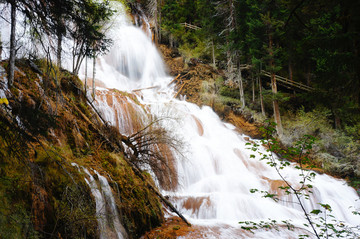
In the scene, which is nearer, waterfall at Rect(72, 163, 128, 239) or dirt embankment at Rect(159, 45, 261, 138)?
waterfall at Rect(72, 163, 128, 239)

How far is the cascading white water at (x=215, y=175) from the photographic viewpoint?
7.36m

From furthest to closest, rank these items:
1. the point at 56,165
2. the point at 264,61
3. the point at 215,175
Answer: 1. the point at 264,61
2. the point at 215,175
3. the point at 56,165

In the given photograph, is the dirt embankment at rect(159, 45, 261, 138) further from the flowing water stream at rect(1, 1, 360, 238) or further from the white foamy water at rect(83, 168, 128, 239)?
the white foamy water at rect(83, 168, 128, 239)

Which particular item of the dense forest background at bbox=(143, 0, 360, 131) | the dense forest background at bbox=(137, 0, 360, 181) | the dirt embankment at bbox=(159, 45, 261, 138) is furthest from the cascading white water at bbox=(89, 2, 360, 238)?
the dense forest background at bbox=(143, 0, 360, 131)

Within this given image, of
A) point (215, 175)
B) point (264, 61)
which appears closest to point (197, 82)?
point (264, 61)

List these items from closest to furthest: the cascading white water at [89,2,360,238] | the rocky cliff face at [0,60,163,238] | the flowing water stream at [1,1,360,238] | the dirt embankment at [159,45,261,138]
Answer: the rocky cliff face at [0,60,163,238]
the flowing water stream at [1,1,360,238]
the cascading white water at [89,2,360,238]
the dirt embankment at [159,45,261,138]

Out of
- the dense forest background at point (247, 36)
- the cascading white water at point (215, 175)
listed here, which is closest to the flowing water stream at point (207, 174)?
the cascading white water at point (215, 175)

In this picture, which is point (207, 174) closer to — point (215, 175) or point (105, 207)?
point (215, 175)

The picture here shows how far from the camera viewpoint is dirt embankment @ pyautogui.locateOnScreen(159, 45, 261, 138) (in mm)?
17031

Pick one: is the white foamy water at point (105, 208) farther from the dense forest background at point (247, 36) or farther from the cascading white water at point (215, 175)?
the dense forest background at point (247, 36)

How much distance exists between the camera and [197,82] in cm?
1930

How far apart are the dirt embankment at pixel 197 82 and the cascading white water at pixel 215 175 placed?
86 centimetres

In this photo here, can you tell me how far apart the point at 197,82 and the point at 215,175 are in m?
10.8

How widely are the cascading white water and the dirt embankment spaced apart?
0.86 metres
